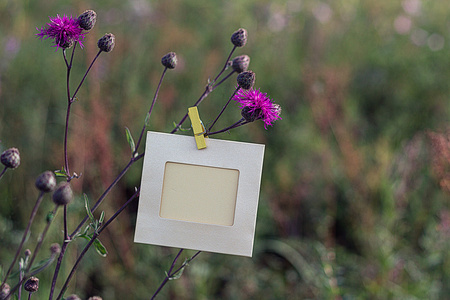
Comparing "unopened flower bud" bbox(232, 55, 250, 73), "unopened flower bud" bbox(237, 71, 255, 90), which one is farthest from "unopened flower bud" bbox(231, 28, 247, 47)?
"unopened flower bud" bbox(237, 71, 255, 90)

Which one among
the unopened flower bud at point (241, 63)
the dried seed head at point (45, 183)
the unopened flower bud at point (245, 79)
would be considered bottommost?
the dried seed head at point (45, 183)

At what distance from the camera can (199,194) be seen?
2.50ft

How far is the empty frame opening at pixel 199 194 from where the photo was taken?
29.9 inches

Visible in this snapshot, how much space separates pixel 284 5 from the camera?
400 cm

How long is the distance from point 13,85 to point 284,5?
2.24m

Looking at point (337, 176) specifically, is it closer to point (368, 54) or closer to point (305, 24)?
point (368, 54)

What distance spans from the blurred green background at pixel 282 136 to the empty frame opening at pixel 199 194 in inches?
28.1

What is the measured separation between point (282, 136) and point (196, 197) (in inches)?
75.6

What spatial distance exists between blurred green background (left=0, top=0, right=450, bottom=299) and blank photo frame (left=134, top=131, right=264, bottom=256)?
0.71 meters

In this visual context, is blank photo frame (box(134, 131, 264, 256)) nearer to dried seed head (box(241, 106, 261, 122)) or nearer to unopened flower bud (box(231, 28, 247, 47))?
dried seed head (box(241, 106, 261, 122))

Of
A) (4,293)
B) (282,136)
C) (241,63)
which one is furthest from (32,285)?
(282,136)

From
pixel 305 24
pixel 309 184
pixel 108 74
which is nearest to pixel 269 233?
pixel 309 184

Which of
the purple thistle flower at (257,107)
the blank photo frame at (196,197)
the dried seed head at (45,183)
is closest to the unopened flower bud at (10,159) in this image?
the dried seed head at (45,183)

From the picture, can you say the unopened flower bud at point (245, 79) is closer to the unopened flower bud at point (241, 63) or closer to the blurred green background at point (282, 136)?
the unopened flower bud at point (241, 63)
